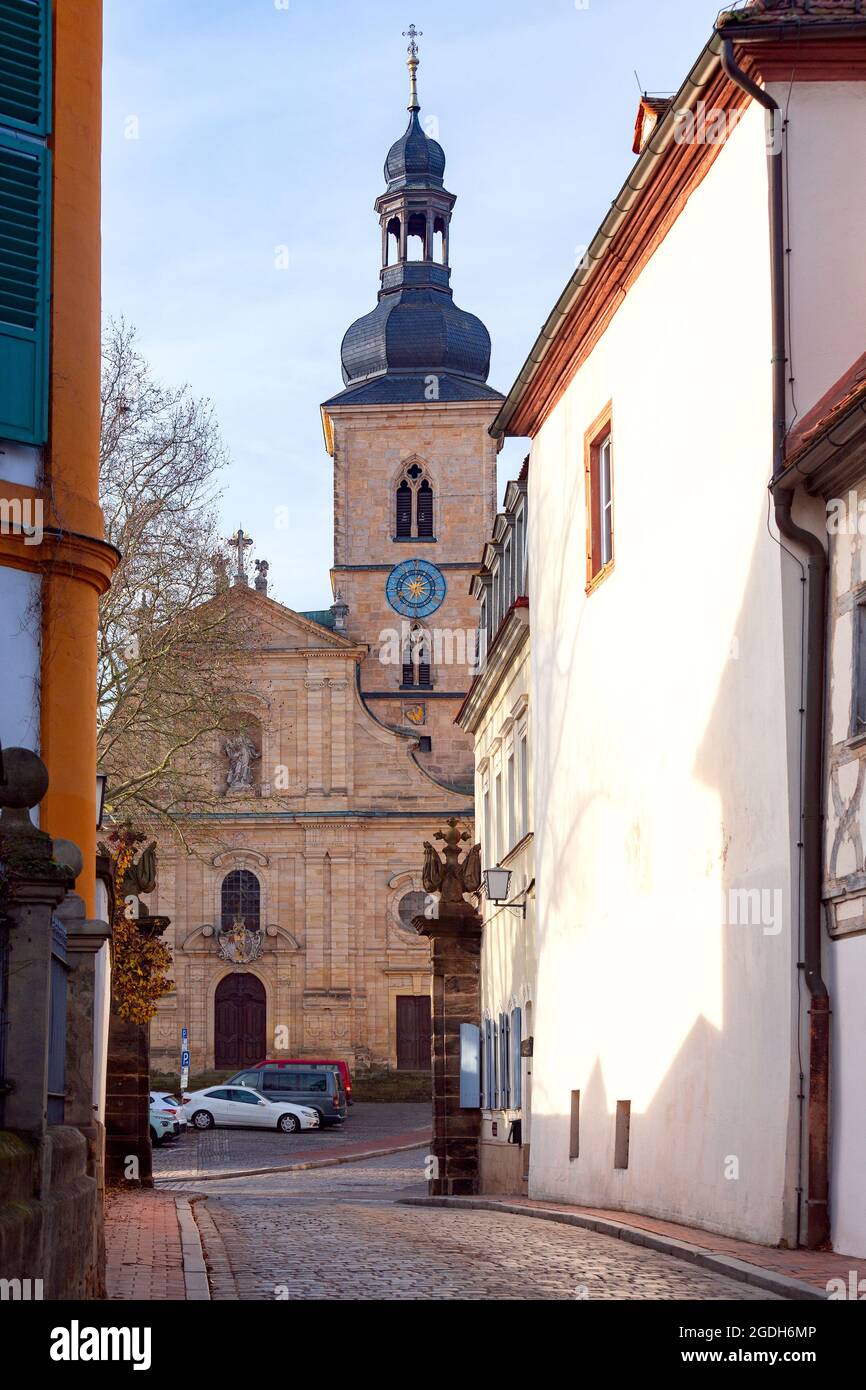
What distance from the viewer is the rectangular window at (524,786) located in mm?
24898

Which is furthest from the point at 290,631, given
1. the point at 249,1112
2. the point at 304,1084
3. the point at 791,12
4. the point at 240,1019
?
the point at 791,12

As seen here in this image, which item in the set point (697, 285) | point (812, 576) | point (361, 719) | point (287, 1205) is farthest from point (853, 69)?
point (361, 719)

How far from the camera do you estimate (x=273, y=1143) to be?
45250 mm

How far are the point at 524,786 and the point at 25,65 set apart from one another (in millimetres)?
14870

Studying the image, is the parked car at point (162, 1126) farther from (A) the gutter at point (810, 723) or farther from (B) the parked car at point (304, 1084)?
(A) the gutter at point (810, 723)

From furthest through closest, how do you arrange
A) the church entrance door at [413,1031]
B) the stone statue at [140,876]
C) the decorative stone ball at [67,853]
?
the church entrance door at [413,1031]
the stone statue at [140,876]
the decorative stone ball at [67,853]

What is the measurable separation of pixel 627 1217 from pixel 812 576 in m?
5.96

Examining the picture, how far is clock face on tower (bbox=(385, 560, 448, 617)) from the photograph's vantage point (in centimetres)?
7200

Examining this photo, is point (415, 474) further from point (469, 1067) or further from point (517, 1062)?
point (517, 1062)

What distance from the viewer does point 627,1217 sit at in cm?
1638

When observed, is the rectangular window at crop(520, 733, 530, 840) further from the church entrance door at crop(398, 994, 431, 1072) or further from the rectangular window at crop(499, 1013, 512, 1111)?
A: the church entrance door at crop(398, 994, 431, 1072)

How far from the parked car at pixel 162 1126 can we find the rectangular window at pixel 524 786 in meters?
19.6

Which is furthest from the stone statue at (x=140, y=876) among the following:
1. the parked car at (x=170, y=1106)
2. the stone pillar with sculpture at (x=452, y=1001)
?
the parked car at (x=170, y=1106)
